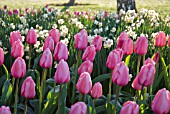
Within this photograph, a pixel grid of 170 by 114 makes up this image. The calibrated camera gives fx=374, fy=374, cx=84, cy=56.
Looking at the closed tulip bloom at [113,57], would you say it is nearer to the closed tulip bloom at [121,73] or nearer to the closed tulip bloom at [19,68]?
the closed tulip bloom at [121,73]

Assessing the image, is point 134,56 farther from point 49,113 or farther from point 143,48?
point 49,113

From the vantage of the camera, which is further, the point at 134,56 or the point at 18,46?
the point at 134,56

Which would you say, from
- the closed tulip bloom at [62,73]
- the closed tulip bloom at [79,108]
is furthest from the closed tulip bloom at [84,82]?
the closed tulip bloom at [79,108]

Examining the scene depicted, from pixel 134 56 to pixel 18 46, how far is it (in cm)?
141

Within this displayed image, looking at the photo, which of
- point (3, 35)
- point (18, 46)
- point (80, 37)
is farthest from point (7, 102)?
point (3, 35)

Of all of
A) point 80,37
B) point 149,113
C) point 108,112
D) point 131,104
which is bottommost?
point 149,113

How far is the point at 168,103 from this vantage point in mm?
1659

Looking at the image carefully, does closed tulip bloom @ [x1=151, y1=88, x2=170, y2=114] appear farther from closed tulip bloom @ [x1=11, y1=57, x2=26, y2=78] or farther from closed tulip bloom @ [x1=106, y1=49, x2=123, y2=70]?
closed tulip bloom @ [x1=11, y1=57, x2=26, y2=78]

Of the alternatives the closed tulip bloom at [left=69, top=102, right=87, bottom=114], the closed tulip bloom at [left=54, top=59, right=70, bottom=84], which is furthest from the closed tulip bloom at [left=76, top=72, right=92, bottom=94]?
the closed tulip bloom at [left=69, top=102, right=87, bottom=114]

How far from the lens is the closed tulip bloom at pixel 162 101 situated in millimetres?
1632

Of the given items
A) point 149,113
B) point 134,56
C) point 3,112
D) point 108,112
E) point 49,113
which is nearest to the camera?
point 3,112

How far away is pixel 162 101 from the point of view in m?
1.65

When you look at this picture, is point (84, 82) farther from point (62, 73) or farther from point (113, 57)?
point (113, 57)

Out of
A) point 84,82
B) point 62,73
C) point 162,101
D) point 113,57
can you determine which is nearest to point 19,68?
point 62,73
